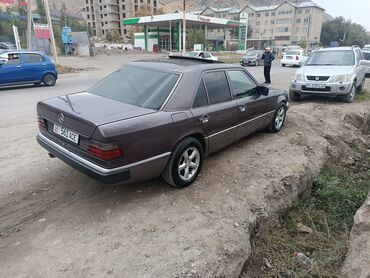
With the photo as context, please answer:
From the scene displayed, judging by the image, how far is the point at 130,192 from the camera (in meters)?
3.82

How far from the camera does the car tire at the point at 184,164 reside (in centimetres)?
363

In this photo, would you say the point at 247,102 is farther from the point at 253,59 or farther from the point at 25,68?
the point at 253,59

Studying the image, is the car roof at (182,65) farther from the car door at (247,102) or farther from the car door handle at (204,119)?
the car door handle at (204,119)

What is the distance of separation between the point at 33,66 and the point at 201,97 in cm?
1110

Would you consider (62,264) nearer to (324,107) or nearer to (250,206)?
(250,206)

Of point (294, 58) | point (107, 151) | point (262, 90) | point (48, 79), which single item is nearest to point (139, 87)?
point (107, 151)

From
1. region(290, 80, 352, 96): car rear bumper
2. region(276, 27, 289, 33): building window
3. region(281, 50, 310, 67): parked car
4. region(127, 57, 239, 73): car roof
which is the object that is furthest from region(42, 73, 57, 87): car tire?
region(276, 27, 289, 33): building window

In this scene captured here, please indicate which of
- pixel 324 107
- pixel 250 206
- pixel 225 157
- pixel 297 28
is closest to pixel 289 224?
pixel 250 206

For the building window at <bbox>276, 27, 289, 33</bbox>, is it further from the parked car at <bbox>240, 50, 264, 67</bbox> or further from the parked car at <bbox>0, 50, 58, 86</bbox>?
the parked car at <bbox>0, 50, 58, 86</bbox>

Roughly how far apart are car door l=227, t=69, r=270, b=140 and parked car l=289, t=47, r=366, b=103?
14.1 ft

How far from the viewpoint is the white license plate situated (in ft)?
10.8

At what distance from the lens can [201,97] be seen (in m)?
4.02

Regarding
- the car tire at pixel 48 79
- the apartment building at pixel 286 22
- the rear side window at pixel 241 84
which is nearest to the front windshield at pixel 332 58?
the rear side window at pixel 241 84

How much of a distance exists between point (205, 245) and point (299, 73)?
25.7 ft
